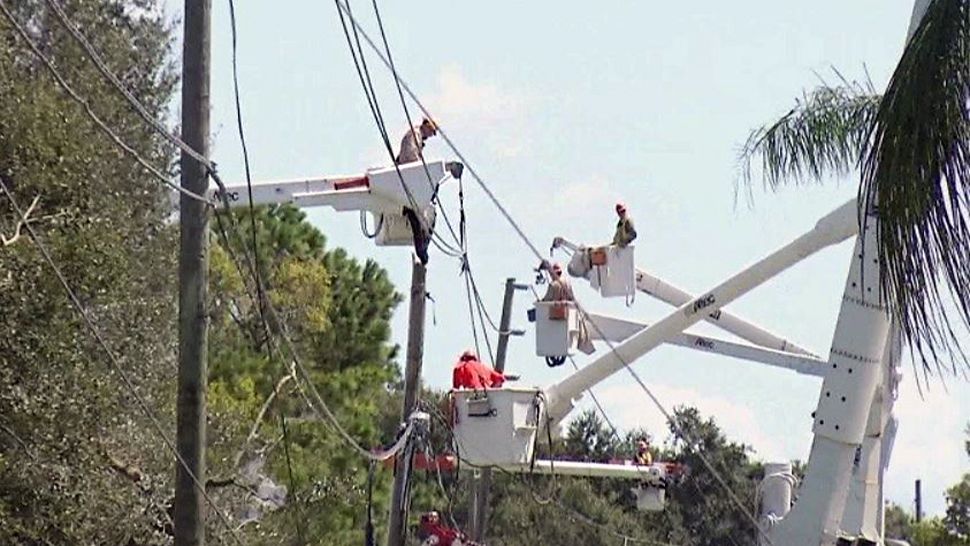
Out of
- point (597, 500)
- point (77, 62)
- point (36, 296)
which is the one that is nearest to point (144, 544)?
point (36, 296)

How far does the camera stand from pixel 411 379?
28328 mm

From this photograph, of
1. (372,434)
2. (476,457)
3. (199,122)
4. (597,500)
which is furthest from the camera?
(597,500)

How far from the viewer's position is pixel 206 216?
1847 centimetres

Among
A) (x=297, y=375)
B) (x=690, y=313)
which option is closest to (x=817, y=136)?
(x=690, y=313)

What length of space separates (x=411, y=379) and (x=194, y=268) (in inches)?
396

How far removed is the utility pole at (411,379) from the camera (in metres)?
27.3

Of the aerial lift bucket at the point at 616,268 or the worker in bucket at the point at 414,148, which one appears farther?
the aerial lift bucket at the point at 616,268

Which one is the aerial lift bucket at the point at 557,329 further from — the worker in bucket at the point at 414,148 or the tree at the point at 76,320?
the tree at the point at 76,320

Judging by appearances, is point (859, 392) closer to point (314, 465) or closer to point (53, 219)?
point (53, 219)

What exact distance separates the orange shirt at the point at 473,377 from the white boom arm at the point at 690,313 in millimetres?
946

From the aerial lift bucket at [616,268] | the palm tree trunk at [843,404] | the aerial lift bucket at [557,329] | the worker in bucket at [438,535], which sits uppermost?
the aerial lift bucket at [616,268]

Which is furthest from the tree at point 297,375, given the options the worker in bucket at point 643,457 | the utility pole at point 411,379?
the worker in bucket at point 643,457

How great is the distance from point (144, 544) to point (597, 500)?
1380 inches

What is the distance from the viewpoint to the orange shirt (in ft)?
82.2
